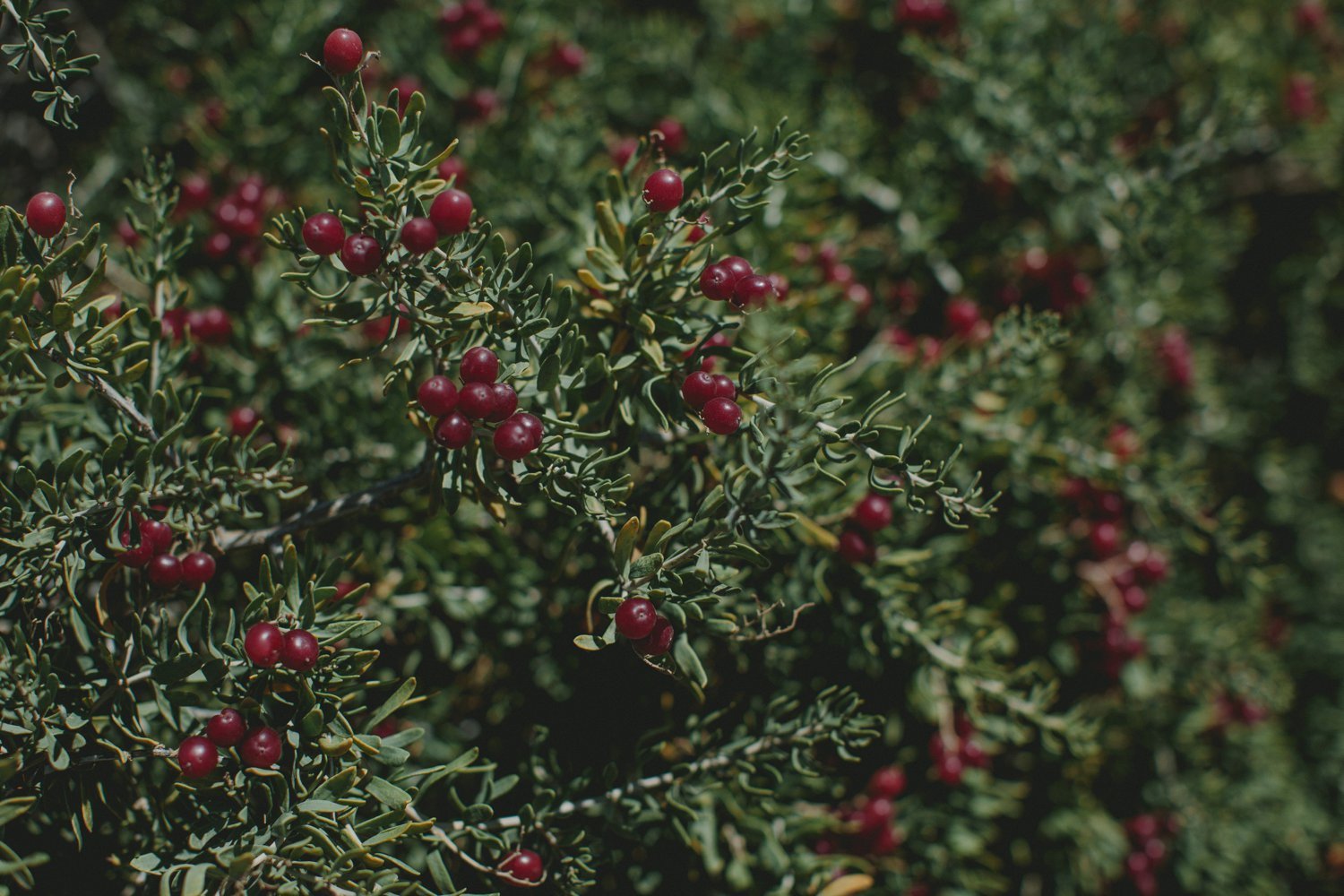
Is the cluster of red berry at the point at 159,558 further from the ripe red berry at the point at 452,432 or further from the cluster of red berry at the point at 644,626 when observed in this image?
the cluster of red berry at the point at 644,626

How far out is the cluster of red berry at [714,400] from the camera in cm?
146

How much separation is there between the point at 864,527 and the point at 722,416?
2.32 ft

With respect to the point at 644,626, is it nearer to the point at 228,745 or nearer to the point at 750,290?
the point at 750,290

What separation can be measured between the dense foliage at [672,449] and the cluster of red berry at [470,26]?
1cm

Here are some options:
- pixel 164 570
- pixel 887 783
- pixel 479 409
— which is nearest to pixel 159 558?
pixel 164 570

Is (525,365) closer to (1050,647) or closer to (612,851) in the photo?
(612,851)

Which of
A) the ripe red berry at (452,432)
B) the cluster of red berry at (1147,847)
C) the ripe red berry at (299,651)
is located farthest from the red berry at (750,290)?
the cluster of red berry at (1147,847)

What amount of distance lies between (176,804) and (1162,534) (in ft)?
8.90

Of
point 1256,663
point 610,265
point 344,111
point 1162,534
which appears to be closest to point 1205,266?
point 1162,534

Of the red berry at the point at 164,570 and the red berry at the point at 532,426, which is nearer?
the red berry at the point at 532,426

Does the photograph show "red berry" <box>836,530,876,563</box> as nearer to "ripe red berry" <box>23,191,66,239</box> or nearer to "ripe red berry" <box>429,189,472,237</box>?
"ripe red berry" <box>429,189,472,237</box>

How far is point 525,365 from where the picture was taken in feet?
4.98

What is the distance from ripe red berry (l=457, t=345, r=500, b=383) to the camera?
147cm

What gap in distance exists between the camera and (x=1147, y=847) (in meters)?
2.72
